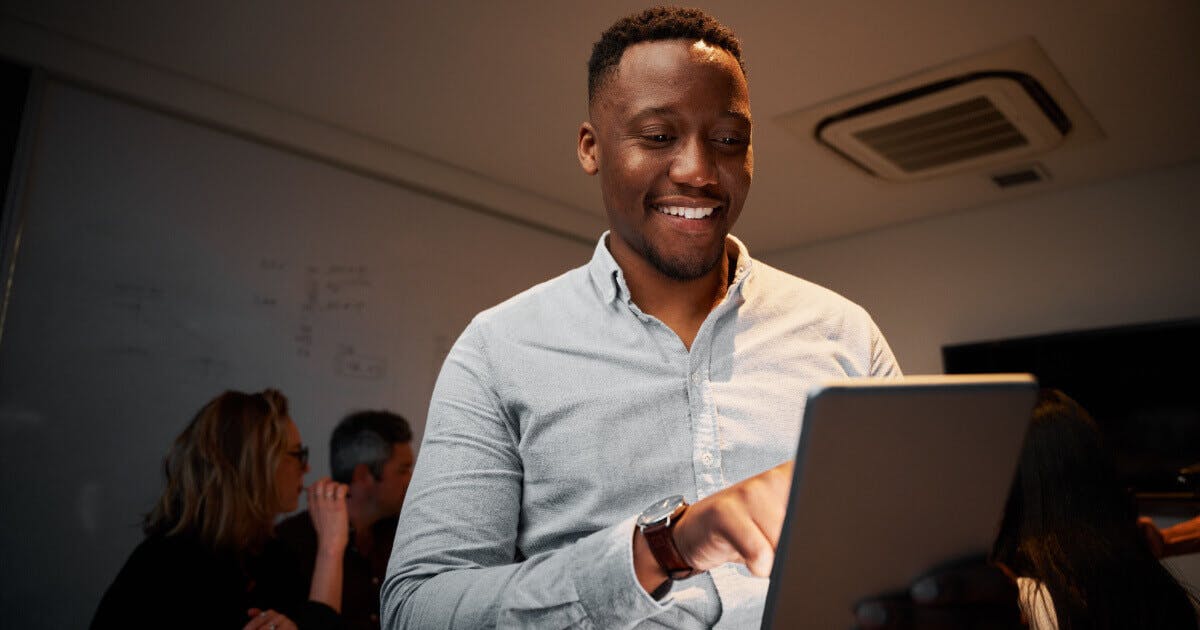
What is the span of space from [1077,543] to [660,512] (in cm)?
120

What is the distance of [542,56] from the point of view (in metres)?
2.76

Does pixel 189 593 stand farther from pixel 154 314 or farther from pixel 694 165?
pixel 694 165

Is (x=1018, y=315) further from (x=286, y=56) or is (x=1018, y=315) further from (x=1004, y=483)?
(x=1004, y=483)

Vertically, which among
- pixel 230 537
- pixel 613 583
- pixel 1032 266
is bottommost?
pixel 230 537

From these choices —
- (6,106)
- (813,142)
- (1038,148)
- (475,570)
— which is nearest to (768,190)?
(813,142)

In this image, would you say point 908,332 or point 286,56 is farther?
point 908,332

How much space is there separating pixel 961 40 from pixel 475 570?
8.63ft

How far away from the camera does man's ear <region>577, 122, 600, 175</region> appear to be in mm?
1036

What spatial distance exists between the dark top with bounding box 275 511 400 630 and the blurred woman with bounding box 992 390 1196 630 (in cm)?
184

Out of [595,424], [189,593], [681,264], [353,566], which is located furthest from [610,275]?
[353,566]

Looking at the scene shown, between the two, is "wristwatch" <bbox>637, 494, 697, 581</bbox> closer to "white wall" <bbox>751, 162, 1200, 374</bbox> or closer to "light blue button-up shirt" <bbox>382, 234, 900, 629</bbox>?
"light blue button-up shirt" <bbox>382, 234, 900, 629</bbox>

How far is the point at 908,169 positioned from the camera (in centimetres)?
361

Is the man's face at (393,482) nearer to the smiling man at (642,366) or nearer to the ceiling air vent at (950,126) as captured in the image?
the smiling man at (642,366)

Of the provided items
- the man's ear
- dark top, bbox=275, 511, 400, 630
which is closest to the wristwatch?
the man's ear
